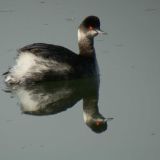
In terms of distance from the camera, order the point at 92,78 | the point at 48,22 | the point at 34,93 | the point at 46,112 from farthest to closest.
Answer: the point at 48,22 < the point at 92,78 < the point at 34,93 < the point at 46,112

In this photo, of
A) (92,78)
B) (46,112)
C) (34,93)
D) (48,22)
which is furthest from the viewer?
(48,22)

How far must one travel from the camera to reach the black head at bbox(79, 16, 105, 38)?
1605cm

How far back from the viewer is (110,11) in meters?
19.4

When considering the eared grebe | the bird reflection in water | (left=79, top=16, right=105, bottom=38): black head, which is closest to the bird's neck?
(left=79, top=16, right=105, bottom=38): black head

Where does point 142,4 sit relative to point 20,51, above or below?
below

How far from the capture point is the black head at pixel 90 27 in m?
16.0

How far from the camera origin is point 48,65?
1545 cm

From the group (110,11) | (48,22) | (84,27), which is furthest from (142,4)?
(84,27)

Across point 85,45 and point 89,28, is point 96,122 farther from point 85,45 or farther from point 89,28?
point 85,45

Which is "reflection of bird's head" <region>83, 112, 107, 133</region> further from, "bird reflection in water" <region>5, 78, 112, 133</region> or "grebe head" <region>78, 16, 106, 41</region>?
"grebe head" <region>78, 16, 106, 41</region>

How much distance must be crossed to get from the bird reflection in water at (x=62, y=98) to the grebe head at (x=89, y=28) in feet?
3.06

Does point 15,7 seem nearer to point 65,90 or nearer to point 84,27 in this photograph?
point 84,27

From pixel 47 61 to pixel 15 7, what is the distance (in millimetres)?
4673

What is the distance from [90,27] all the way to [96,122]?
2900mm
